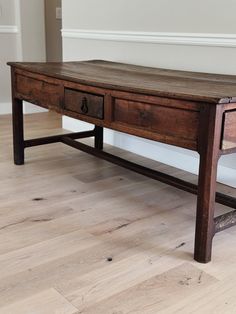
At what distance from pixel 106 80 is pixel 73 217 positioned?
55 centimetres

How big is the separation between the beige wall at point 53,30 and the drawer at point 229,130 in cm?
309

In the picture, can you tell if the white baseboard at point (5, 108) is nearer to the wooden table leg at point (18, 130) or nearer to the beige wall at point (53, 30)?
the beige wall at point (53, 30)

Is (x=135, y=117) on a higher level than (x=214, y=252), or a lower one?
higher

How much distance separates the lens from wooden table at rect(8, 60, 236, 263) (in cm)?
126

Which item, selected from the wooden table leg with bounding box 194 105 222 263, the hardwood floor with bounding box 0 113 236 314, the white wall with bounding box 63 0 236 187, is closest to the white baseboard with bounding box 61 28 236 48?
the white wall with bounding box 63 0 236 187

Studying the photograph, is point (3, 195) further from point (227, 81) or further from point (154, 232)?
point (227, 81)

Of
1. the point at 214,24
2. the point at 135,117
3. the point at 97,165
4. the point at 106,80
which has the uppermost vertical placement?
the point at 214,24

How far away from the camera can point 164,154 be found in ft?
7.72

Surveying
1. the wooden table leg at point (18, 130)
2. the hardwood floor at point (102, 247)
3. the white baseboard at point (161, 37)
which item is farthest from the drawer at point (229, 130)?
the wooden table leg at point (18, 130)

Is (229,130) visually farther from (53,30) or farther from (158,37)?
(53,30)

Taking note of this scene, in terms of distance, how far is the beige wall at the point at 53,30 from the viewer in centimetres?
404

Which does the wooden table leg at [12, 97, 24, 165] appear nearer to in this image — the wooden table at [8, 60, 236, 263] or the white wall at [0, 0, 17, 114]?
the wooden table at [8, 60, 236, 263]

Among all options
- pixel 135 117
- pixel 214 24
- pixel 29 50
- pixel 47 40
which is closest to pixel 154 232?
pixel 135 117

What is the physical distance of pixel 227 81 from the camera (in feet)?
5.39
